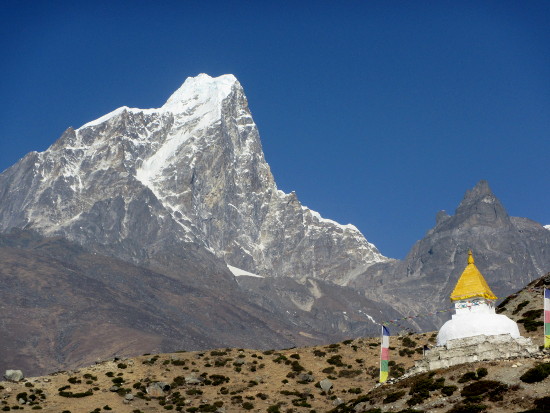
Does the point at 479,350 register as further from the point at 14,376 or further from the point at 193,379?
the point at 14,376

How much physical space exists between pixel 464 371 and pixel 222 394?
124 ft

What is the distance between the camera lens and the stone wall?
74.8 m

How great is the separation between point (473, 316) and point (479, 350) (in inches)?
164

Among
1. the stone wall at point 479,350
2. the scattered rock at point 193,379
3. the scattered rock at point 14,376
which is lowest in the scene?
the stone wall at point 479,350

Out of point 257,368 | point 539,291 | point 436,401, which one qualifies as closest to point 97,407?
point 257,368

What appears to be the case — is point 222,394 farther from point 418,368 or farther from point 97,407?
point 418,368

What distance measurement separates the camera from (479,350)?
75750 millimetres

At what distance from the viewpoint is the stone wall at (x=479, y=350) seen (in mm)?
74812

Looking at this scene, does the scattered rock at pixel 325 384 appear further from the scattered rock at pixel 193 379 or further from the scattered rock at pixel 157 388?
the scattered rock at pixel 157 388

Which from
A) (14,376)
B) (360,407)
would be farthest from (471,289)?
A: (14,376)

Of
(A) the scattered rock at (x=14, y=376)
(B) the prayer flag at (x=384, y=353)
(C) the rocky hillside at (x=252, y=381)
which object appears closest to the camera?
(B) the prayer flag at (x=384, y=353)

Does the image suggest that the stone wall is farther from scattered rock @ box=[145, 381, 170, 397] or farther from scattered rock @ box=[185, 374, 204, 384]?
scattered rock @ box=[145, 381, 170, 397]

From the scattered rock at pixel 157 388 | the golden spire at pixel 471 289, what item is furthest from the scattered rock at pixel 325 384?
the golden spire at pixel 471 289

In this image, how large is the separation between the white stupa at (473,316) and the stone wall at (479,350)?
75 centimetres
